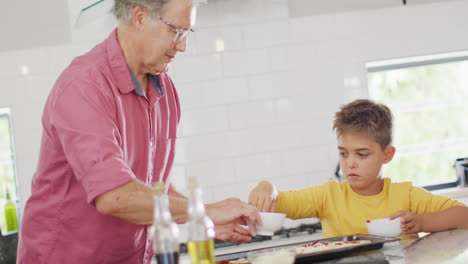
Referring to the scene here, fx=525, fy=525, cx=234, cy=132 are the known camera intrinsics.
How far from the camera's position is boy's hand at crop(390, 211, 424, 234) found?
1566mm

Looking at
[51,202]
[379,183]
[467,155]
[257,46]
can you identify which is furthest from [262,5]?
[51,202]

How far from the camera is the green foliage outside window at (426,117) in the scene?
123 inches

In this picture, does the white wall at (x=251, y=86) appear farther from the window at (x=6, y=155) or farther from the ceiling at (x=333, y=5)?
the window at (x=6, y=155)

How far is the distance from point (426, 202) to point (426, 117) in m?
1.48

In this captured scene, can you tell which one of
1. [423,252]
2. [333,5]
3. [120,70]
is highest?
[333,5]

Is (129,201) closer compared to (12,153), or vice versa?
(129,201)

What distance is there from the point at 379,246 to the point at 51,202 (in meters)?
0.88

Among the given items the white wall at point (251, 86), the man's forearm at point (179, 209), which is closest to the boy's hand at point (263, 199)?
the man's forearm at point (179, 209)

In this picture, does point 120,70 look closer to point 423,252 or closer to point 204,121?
point 423,252

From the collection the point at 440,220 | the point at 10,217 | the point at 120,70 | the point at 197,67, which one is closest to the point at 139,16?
the point at 120,70

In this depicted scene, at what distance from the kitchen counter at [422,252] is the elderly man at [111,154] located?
276 mm

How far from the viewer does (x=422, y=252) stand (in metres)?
1.33

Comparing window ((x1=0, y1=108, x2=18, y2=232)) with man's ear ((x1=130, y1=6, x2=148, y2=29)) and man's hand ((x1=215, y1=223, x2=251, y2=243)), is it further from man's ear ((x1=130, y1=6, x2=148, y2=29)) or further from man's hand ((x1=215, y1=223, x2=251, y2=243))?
man's hand ((x1=215, y1=223, x2=251, y2=243))

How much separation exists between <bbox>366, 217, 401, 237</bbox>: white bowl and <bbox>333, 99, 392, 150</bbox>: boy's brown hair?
526 mm
